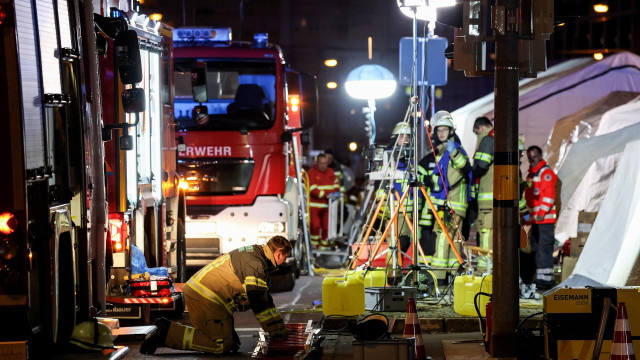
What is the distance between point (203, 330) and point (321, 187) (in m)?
11.6

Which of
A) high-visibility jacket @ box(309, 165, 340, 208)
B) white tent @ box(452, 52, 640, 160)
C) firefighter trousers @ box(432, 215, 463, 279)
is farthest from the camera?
high-visibility jacket @ box(309, 165, 340, 208)

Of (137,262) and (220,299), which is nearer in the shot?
(220,299)

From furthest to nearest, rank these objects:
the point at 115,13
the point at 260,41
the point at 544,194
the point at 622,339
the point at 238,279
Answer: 1. the point at 260,41
2. the point at 544,194
3. the point at 115,13
4. the point at 238,279
5. the point at 622,339

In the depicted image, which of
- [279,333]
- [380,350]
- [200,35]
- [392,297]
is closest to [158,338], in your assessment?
[279,333]

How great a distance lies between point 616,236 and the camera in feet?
38.4

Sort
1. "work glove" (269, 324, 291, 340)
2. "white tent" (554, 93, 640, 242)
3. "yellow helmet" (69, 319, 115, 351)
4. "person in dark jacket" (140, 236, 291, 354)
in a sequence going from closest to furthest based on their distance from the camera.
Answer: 1. "yellow helmet" (69, 319, 115, 351)
2. "work glove" (269, 324, 291, 340)
3. "person in dark jacket" (140, 236, 291, 354)
4. "white tent" (554, 93, 640, 242)

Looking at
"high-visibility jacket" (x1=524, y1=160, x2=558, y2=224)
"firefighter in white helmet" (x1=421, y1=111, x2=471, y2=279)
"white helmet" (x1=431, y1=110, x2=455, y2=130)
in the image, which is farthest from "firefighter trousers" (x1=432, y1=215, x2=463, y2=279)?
"high-visibility jacket" (x1=524, y1=160, x2=558, y2=224)

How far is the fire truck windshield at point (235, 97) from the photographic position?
14266mm

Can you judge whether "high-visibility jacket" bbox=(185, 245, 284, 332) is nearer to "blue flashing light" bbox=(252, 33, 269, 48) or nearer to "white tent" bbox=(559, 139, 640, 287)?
"white tent" bbox=(559, 139, 640, 287)

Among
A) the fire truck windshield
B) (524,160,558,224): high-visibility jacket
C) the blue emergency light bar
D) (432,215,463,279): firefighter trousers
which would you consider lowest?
(432,215,463,279): firefighter trousers

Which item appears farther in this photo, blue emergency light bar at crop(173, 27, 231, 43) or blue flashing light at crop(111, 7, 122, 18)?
blue emergency light bar at crop(173, 27, 231, 43)

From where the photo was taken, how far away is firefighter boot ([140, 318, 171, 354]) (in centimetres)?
912

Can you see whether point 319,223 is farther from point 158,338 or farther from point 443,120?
point 158,338

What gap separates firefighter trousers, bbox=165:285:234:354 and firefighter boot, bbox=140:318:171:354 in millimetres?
38
